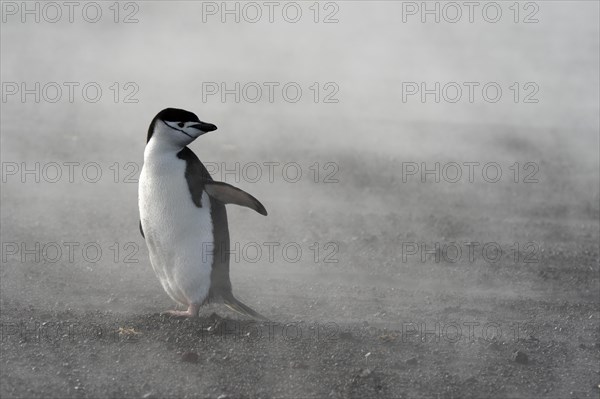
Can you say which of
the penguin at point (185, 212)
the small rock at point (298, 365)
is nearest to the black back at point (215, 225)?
the penguin at point (185, 212)

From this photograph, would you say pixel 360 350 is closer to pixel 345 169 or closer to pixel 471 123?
pixel 345 169

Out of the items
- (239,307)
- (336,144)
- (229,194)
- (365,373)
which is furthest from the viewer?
(336,144)

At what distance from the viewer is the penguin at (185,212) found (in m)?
4.01

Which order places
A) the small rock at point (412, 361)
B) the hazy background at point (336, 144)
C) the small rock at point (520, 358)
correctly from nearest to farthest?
the small rock at point (412, 361) < the small rock at point (520, 358) < the hazy background at point (336, 144)

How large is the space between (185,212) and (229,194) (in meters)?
0.19

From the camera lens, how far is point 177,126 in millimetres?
3988

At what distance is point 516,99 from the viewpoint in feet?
32.1

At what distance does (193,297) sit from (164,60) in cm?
572

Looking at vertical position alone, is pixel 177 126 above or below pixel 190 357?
above

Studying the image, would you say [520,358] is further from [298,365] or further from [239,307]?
[239,307]

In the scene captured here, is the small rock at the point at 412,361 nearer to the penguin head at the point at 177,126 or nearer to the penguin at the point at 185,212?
the penguin at the point at 185,212

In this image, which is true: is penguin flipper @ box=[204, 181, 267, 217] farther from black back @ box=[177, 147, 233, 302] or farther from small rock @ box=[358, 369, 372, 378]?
small rock @ box=[358, 369, 372, 378]

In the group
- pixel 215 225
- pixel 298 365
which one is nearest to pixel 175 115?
pixel 215 225

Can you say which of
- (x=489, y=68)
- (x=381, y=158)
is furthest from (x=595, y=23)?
(x=381, y=158)
